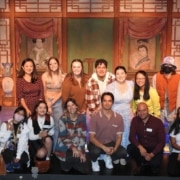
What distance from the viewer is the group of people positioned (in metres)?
3.73

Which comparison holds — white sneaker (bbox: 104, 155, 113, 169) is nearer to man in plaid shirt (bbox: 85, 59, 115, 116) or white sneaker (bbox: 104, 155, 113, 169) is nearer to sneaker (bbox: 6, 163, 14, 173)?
man in plaid shirt (bbox: 85, 59, 115, 116)

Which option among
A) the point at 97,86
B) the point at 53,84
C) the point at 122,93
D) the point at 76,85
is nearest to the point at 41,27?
the point at 53,84

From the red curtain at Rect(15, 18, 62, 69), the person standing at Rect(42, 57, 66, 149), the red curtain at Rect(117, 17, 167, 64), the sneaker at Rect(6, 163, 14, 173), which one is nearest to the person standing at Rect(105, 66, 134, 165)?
the person standing at Rect(42, 57, 66, 149)

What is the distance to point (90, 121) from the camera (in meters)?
3.81

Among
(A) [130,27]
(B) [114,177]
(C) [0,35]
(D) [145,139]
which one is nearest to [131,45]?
(A) [130,27]

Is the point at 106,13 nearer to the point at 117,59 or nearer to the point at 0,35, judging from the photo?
the point at 117,59

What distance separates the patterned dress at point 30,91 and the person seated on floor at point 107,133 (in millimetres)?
673

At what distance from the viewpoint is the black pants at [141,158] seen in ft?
12.2

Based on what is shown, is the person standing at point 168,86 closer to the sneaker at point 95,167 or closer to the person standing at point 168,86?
the person standing at point 168,86

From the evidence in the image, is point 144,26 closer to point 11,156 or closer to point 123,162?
point 123,162

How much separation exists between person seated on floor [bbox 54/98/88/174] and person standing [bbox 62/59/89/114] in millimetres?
240

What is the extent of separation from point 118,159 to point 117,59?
2.49 meters

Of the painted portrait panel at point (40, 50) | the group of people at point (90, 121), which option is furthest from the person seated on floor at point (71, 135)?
the painted portrait panel at point (40, 50)

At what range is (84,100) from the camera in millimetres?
4070
